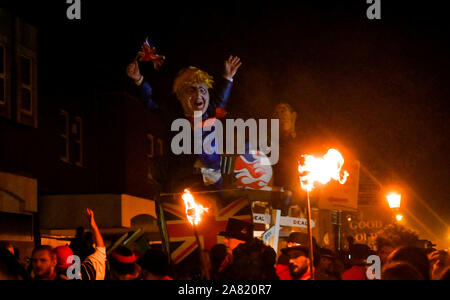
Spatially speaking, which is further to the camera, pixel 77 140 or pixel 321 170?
pixel 77 140

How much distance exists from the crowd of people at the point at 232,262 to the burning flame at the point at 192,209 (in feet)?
1.72

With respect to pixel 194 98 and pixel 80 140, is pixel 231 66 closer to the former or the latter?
pixel 194 98

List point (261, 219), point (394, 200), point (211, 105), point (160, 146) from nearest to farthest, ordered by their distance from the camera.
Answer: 1. point (261, 219)
2. point (211, 105)
3. point (394, 200)
4. point (160, 146)

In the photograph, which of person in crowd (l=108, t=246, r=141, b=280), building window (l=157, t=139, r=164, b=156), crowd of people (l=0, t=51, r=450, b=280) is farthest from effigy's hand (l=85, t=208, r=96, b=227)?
building window (l=157, t=139, r=164, b=156)

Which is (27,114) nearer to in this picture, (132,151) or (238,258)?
(132,151)

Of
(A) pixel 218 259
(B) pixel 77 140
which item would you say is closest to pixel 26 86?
(B) pixel 77 140

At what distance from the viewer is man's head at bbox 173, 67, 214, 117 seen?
16.3 m

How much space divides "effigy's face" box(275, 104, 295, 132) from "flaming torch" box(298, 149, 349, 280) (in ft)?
22.5

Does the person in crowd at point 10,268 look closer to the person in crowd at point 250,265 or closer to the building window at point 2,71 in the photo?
the person in crowd at point 250,265

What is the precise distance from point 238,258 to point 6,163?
1148 centimetres

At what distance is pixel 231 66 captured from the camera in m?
16.4

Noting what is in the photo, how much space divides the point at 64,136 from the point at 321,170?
13.4 m

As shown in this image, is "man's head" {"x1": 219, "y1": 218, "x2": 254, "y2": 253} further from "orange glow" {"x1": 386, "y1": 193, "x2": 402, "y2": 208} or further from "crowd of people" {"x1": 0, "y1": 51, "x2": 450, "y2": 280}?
"orange glow" {"x1": 386, "y1": 193, "x2": 402, "y2": 208}

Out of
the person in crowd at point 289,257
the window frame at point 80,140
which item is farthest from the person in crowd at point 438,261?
the window frame at point 80,140
